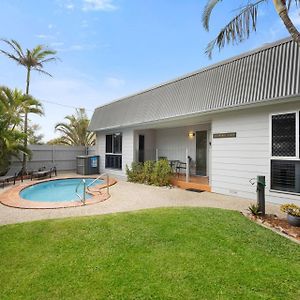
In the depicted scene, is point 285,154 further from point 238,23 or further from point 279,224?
point 238,23

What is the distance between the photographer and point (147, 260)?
3418 millimetres

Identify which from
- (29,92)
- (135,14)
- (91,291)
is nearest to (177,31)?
(135,14)

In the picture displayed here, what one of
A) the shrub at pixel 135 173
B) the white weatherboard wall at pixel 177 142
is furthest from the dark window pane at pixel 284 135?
the shrub at pixel 135 173

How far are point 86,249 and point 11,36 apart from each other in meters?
13.4

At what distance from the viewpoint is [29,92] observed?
1276 centimetres

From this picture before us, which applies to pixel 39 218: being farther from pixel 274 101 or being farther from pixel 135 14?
pixel 135 14

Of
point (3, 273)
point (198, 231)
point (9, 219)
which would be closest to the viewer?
point (3, 273)

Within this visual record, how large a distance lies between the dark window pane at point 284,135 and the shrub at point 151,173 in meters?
4.78

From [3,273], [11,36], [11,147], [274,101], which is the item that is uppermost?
[11,36]

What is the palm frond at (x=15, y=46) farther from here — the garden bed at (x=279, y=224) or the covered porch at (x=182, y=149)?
the garden bed at (x=279, y=224)

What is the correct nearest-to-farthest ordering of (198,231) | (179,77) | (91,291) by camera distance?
(91,291)
(198,231)
(179,77)

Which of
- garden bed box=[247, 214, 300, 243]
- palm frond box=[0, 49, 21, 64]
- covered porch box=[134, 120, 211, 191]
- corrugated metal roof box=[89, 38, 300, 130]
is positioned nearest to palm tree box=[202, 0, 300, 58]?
corrugated metal roof box=[89, 38, 300, 130]

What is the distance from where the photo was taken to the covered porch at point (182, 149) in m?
10.8

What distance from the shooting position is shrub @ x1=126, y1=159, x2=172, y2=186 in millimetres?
10266
